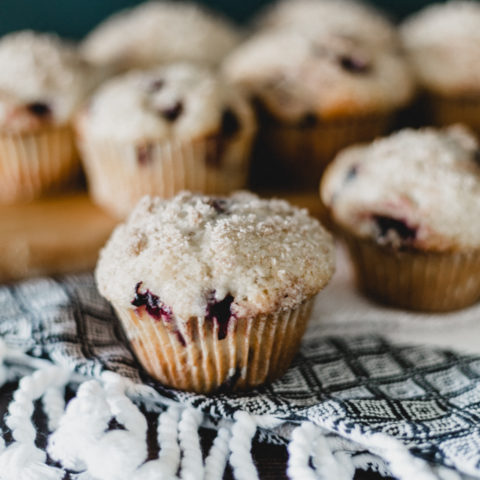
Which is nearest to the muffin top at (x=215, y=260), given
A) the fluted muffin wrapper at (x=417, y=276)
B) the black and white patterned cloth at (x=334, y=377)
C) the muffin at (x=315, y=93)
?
the black and white patterned cloth at (x=334, y=377)

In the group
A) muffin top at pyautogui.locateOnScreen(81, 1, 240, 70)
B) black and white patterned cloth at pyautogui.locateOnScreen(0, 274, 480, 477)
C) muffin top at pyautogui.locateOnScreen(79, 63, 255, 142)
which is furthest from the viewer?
muffin top at pyautogui.locateOnScreen(81, 1, 240, 70)

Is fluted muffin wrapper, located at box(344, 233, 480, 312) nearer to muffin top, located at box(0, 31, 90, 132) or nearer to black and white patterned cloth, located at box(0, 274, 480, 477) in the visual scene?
black and white patterned cloth, located at box(0, 274, 480, 477)

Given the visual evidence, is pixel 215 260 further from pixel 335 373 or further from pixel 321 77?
pixel 321 77

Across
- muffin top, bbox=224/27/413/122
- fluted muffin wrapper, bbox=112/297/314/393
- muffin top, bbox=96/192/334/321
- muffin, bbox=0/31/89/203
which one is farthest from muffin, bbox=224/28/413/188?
fluted muffin wrapper, bbox=112/297/314/393

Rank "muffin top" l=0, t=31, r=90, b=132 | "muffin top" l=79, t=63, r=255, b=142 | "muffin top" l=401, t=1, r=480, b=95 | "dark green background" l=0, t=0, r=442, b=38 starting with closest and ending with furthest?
"muffin top" l=79, t=63, r=255, b=142 → "muffin top" l=0, t=31, r=90, b=132 → "muffin top" l=401, t=1, r=480, b=95 → "dark green background" l=0, t=0, r=442, b=38

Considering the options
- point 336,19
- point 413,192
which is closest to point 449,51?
point 336,19

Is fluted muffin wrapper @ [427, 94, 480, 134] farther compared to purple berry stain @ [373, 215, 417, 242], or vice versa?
fluted muffin wrapper @ [427, 94, 480, 134]

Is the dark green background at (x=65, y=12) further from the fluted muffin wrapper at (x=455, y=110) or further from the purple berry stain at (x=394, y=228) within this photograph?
the purple berry stain at (x=394, y=228)
